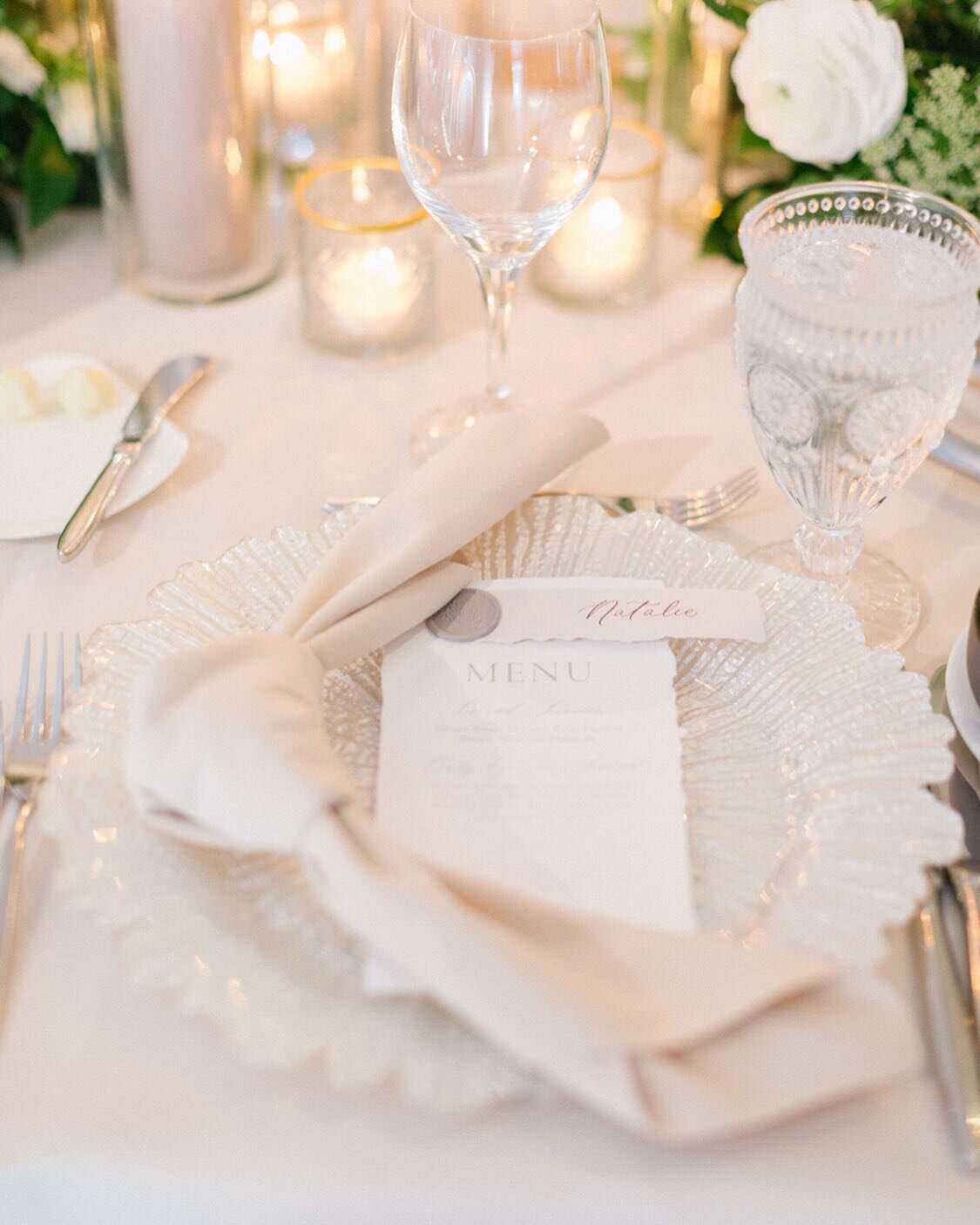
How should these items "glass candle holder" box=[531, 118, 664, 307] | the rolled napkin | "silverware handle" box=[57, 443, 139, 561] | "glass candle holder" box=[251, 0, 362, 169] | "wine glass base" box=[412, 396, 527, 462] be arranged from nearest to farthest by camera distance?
the rolled napkin
"silverware handle" box=[57, 443, 139, 561]
"wine glass base" box=[412, 396, 527, 462]
"glass candle holder" box=[531, 118, 664, 307]
"glass candle holder" box=[251, 0, 362, 169]

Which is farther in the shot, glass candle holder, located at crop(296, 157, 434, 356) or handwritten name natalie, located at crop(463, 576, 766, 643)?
glass candle holder, located at crop(296, 157, 434, 356)

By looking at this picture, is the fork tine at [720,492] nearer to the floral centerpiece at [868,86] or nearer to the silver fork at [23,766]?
the floral centerpiece at [868,86]

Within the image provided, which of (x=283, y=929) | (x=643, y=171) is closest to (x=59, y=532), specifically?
(x=283, y=929)

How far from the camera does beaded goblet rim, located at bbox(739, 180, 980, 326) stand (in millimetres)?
595

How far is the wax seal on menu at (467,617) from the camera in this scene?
59 cm

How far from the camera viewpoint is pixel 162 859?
0.48 m

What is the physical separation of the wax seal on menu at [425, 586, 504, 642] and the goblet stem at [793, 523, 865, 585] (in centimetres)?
19

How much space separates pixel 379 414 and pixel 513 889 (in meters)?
0.48

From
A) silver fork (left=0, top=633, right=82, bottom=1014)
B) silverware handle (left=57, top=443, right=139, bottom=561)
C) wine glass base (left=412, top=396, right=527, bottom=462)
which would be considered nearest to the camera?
silver fork (left=0, top=633, right=82, bottom=1014)

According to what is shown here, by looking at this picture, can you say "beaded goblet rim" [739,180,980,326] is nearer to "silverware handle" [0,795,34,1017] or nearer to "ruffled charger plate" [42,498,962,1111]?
"ruffled charger plate" [42,498,962,1111]

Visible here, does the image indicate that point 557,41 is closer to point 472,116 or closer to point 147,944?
point 472,116

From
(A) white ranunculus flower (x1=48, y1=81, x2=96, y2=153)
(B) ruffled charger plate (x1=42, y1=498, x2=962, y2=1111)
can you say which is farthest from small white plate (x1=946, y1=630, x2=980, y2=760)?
(A) white ranunculus flower (x1=48, y1=81, x2=96, y2=153)

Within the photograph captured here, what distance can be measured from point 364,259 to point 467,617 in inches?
15.3

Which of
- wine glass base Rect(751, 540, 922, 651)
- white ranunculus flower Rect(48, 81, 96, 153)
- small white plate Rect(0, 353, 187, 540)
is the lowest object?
wine glass base Rect(751, 540, 922, 651)
